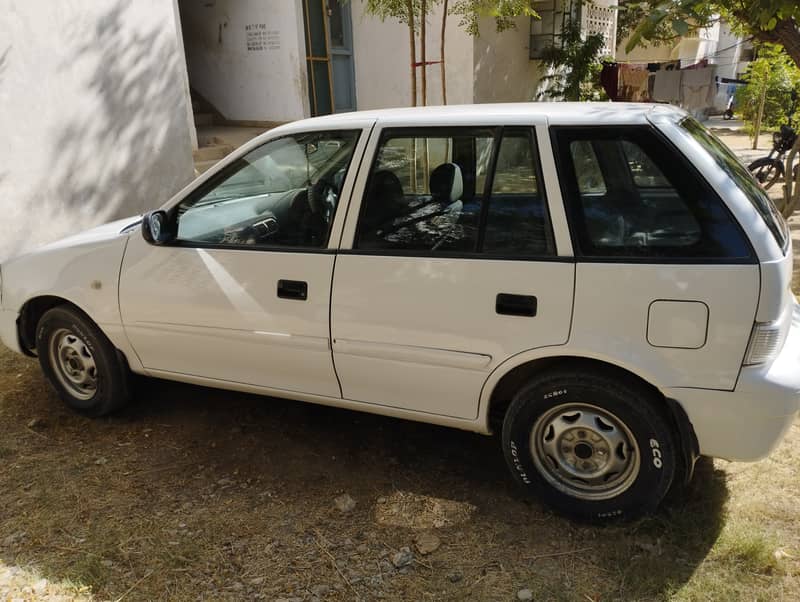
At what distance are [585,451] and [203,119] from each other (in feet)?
38.7

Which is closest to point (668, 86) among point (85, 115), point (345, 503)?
point (85, 115)

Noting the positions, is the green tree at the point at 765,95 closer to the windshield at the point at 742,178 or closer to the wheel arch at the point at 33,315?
the windshield at the point at 742,178

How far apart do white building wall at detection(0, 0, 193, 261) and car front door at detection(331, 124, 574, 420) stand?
520 cm

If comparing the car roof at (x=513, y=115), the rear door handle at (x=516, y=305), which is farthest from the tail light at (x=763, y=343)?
the car roof at (x=513, y=115)

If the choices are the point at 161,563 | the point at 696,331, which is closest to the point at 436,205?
the point at 696,331

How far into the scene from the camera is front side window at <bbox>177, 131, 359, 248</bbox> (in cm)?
334

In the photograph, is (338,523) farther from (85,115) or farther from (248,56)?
(248,56)

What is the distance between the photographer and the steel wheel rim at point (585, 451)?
9.42ft

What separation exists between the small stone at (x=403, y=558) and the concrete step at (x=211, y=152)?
→ 845 cm

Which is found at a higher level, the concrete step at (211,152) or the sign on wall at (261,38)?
the sign on wall at (261,38)

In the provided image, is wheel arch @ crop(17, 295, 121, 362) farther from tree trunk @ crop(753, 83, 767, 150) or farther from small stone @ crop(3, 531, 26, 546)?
tree trunk @ crop(753, 83, 767, 150)

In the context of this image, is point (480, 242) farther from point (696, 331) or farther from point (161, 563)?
point (161, 563)

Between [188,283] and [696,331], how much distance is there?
241 centimetres

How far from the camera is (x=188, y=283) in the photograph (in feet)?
11.6
